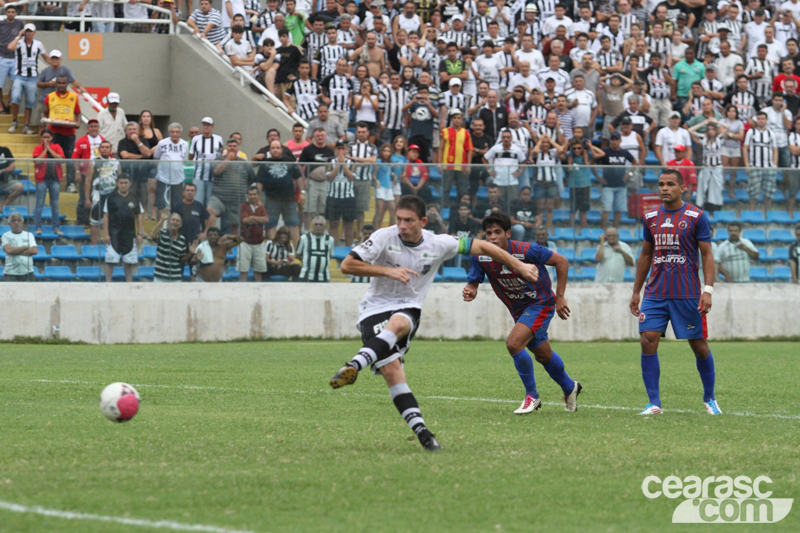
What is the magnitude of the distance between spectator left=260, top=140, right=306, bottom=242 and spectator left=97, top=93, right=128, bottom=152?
4.26 meters

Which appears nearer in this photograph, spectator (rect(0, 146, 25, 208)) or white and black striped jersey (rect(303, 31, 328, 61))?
spectator (rect(0, 146, 25, 208))

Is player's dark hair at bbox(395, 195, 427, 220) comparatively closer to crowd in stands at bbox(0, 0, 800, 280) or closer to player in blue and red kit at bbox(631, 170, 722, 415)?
player in blue and red kit at bbox(631, 170, 722, 415)

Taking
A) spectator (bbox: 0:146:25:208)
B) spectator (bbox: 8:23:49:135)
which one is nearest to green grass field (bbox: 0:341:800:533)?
spectator (bbox: 0:146:25:208)

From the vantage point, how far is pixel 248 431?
344 inches

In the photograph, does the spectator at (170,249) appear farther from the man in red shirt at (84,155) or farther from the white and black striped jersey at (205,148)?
the white and black striped jersey at (205,148)

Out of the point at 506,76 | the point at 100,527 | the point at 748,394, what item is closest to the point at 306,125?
the point at 506,76

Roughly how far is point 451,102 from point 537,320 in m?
12.2

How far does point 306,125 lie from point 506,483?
17.0 meters

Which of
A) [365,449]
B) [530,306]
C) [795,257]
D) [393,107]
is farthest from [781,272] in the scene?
[365,449]

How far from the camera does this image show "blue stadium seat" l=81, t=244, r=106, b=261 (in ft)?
58.4

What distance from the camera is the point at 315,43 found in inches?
936

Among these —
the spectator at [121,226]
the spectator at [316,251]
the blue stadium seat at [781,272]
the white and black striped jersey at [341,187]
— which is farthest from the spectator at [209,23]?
the blue stadium seat at [781,272]

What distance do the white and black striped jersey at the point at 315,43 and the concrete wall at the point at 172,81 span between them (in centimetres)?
146

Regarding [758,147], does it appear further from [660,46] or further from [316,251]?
[316,251]
